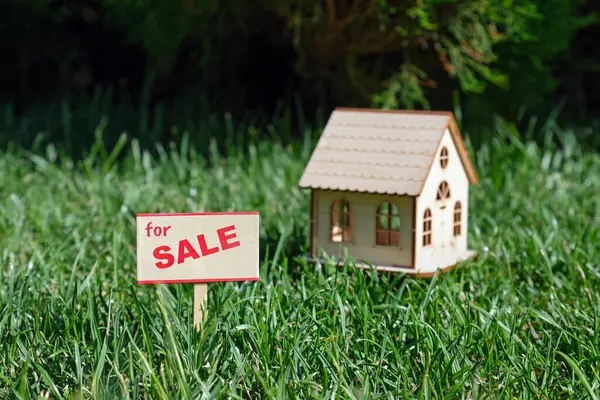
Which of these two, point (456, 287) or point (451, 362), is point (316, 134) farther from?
point (451, 362)

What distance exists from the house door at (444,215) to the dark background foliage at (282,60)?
1591 millimetres

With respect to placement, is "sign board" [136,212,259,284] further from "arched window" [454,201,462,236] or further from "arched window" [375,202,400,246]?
"arched window" [454,201,462,236]

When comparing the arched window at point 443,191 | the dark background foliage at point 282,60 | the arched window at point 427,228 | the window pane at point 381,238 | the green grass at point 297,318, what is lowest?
the green grass at point 297,318

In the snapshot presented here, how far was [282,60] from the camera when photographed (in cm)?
A: 569

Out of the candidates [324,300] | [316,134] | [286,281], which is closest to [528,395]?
[324,300]

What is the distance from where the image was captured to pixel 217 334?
2.24 metres

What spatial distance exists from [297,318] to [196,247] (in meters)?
0.35

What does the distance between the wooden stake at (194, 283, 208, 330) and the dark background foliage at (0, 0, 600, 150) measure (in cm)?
241

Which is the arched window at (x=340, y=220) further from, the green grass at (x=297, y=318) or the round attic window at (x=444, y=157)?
the round attic window at (x=444, y=157)

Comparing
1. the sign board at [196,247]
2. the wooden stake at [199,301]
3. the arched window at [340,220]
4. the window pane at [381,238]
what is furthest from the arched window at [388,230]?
the wooden stake at [199,301]

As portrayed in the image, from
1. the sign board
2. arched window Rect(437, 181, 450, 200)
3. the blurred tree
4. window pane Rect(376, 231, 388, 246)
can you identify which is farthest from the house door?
the blurred tree

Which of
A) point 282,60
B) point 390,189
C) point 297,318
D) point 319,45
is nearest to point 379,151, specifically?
point 390,189

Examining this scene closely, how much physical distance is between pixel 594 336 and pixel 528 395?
33cm

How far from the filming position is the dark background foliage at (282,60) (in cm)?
463
